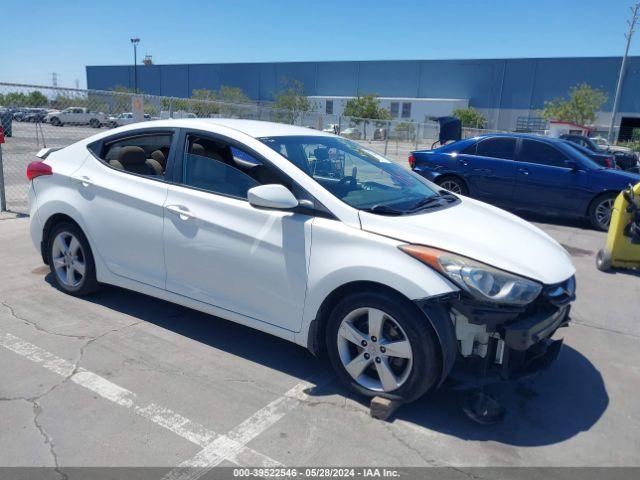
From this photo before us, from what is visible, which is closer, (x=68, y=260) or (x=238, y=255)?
(x=238, y=255)

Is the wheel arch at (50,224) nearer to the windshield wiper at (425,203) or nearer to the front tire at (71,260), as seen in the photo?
the front tire at (71,260)

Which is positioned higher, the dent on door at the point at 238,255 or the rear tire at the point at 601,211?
the dent on door at the point at 238,255

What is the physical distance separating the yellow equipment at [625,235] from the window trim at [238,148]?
483cm

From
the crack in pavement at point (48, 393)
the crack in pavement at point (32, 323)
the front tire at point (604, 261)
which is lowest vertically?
the crack in pavement at point (32, 323)

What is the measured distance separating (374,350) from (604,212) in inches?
301

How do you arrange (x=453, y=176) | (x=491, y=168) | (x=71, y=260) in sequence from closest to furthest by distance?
(x=71, y=260), (x=491, y=168), (x=453, y=176)

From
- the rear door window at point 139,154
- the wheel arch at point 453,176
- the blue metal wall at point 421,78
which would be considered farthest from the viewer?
the blue metal wall at point 421,78

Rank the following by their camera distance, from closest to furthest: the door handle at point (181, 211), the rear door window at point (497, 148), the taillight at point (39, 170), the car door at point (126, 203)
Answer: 1. the door handle at point (181, 211)
2. the car door at point (126, 203)
3. the taillight at point (39, 170)
4. the rear door window at point (497, 148)

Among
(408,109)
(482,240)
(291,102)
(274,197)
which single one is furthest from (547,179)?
(408,109)

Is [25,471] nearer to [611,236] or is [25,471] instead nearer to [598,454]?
[598,454]

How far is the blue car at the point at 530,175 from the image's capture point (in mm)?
9023

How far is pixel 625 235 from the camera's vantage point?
6.41 m

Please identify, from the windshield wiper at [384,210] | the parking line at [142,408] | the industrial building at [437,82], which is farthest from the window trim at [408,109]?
the parking line at [142,408]

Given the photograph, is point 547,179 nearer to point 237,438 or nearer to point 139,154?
point 139,154
